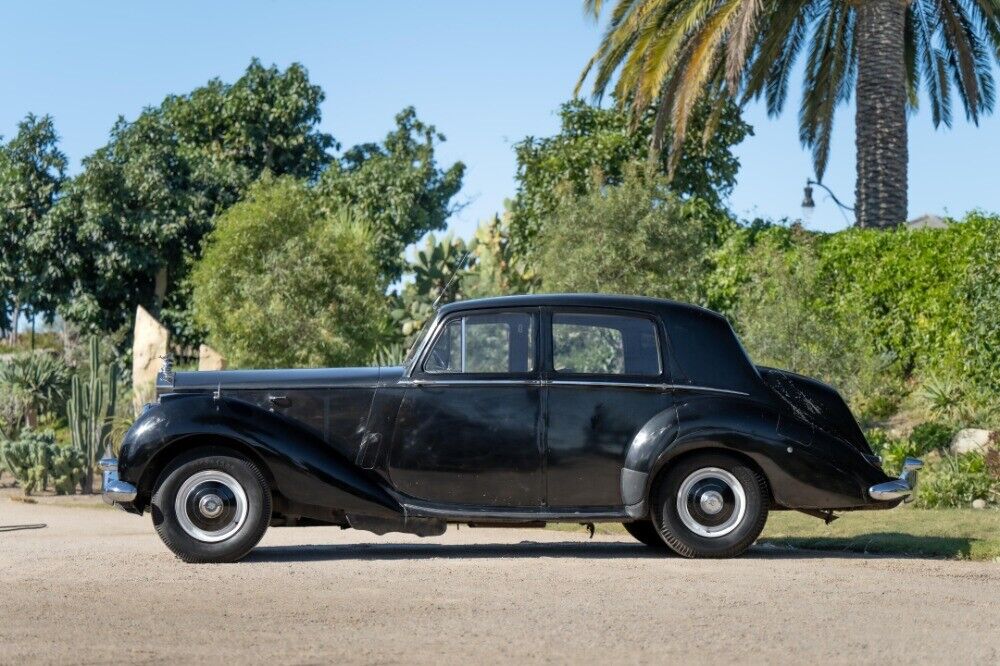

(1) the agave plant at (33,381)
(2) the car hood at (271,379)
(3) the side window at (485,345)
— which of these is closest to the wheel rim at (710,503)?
(3) the side window at (485,345)

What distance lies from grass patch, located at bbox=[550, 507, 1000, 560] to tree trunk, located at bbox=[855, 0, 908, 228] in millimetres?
11683

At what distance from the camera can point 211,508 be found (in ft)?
29.6

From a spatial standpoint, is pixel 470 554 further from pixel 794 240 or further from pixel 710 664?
pixel 794 240

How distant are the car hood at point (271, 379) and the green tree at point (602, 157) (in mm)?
17591

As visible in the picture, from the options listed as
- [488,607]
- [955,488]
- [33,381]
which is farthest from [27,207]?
[488,607]

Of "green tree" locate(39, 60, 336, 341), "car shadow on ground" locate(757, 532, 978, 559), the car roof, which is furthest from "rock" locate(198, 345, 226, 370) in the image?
the car roof

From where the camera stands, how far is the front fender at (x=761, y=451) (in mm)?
9250

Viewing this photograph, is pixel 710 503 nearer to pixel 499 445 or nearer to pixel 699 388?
pixel 699 388

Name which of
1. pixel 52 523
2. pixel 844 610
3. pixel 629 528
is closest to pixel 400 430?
pixel 629 528

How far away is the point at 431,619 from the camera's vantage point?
22.3 ft

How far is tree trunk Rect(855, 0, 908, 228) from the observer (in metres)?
23.8

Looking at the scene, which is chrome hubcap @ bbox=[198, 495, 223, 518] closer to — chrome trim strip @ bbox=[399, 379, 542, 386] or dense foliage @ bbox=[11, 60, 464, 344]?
chrome trim strip @ bbox=[399, 379, 542, 386]

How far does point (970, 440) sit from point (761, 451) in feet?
28.3

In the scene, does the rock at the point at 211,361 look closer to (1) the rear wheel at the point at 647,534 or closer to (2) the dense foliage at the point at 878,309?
(2) the dense foliage at the point at 878,309
